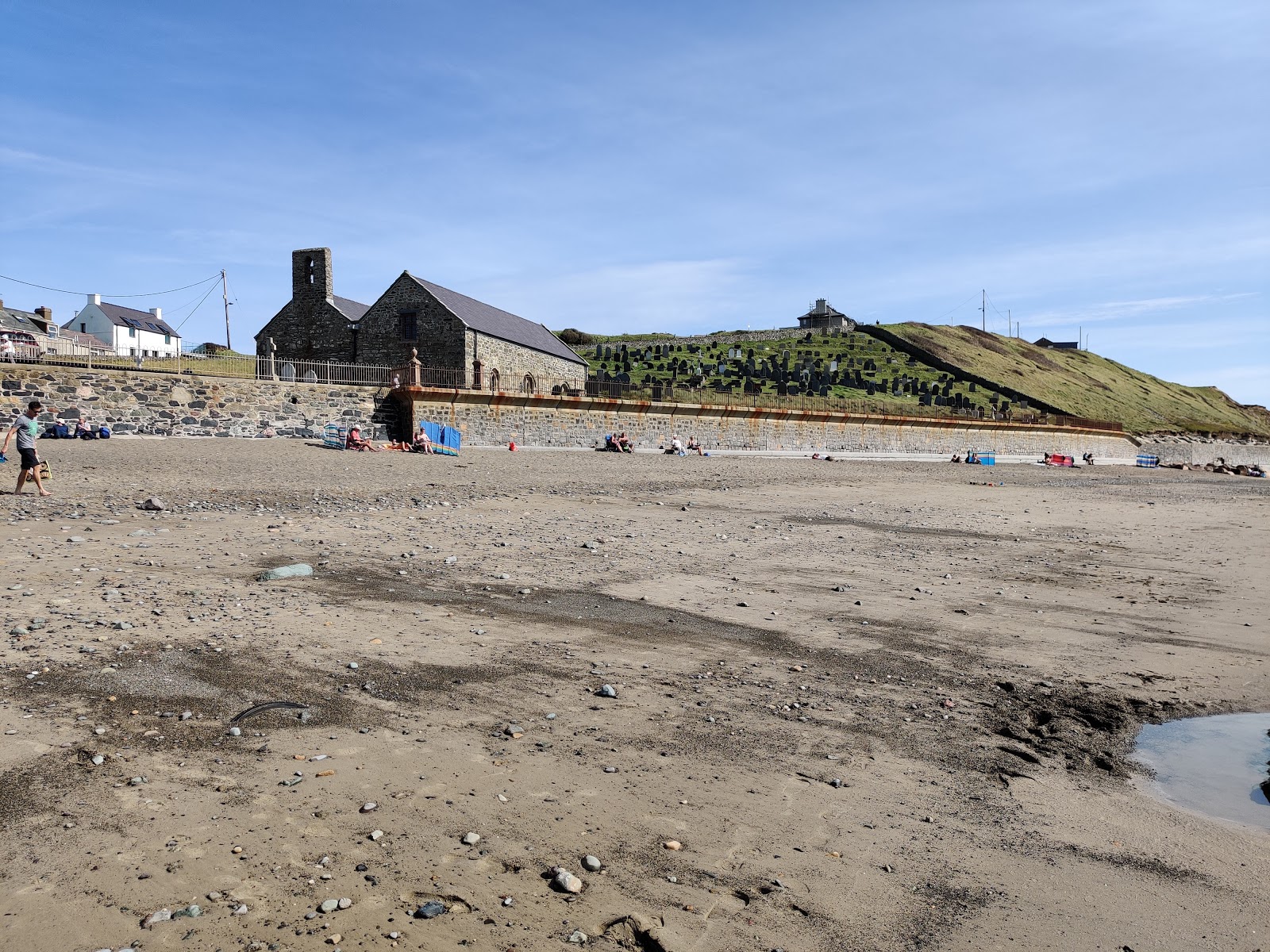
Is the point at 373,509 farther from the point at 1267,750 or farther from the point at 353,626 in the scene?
the point at 1267,750

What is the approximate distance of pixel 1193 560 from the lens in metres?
12.7

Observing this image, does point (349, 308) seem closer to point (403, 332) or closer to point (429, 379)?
point (403, 332)

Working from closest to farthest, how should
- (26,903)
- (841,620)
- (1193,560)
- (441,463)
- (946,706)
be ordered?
(26,903) < (946,706) < (841,620) < (1193,560) < (441,463)

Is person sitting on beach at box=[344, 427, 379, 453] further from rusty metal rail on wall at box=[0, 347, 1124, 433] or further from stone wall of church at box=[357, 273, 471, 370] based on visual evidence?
stone wall of church at box=[357, 273, 471, 370]

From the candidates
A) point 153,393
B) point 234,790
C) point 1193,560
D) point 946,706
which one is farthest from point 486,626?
A: point 153,393

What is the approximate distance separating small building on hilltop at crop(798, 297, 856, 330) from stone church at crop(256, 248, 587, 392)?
61.3m

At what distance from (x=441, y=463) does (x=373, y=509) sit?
330 inches

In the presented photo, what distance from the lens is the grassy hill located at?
8300 centimetres

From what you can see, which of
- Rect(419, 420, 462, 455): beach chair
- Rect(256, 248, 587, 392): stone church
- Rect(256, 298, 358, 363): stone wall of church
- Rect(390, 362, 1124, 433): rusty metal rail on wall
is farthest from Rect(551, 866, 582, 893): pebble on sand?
Rect(256, 298, 358, 363): stone wall of church

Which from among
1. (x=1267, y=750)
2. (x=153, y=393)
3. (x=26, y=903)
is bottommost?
(x=1267, y=750)

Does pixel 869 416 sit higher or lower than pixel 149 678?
higher

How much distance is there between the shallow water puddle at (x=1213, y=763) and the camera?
446 cm

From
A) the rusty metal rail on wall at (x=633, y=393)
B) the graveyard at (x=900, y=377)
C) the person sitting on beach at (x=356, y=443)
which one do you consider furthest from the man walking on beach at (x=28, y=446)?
the graveyard at (x=900, y=377)

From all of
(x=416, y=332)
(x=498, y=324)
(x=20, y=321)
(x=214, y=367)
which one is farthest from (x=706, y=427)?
(x=20, y=321)
